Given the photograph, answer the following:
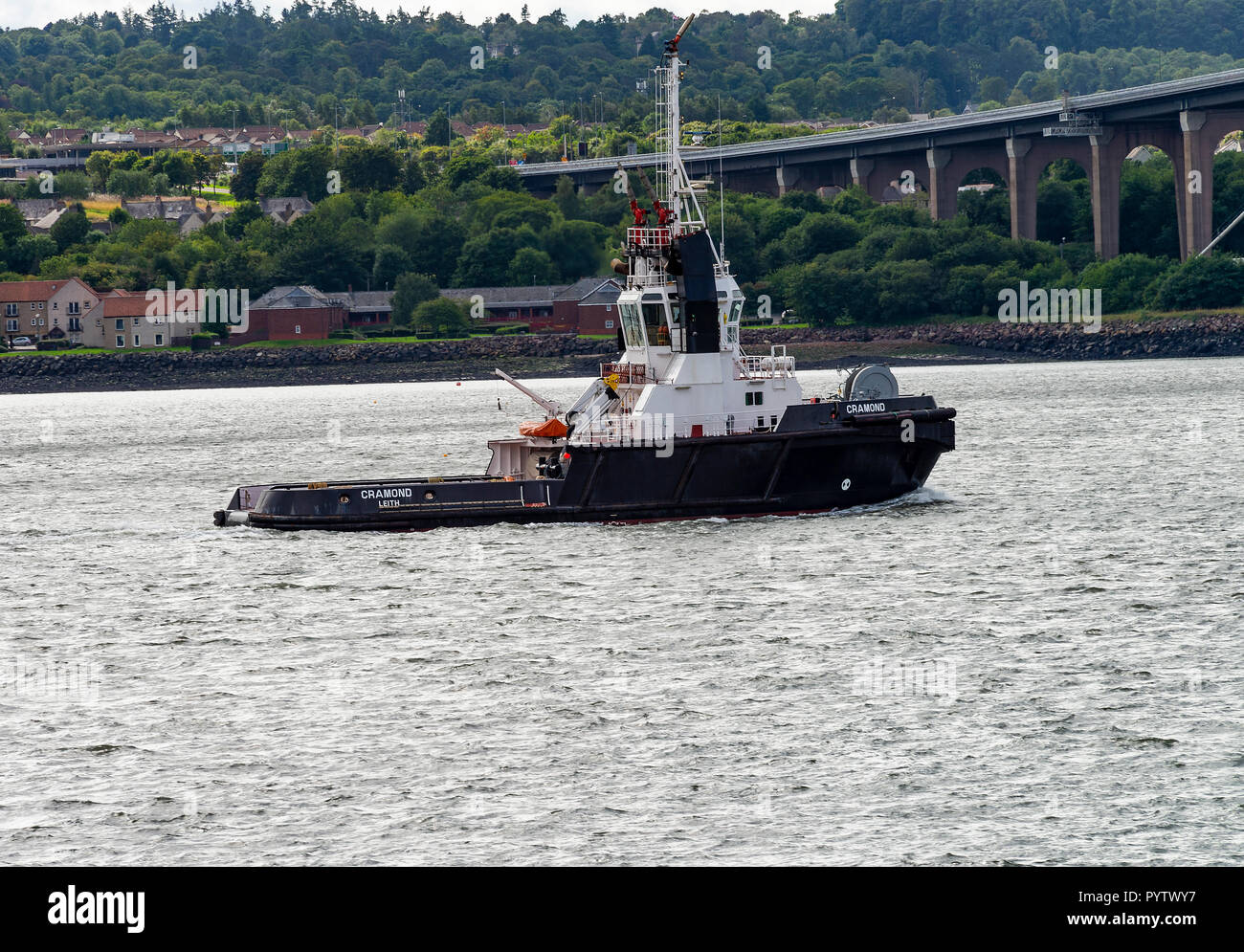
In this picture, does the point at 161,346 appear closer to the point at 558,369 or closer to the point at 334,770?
the point at 558,369

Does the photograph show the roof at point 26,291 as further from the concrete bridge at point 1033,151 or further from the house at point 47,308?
the concrete bridge at point 1033,151

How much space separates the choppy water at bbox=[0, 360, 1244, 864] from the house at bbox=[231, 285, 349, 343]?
102 metres

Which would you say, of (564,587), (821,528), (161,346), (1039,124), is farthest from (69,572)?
(1039,124)

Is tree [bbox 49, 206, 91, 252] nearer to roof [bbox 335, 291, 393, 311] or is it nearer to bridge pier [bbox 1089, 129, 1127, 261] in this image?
roof [bbox 335, 291, 393, 311]

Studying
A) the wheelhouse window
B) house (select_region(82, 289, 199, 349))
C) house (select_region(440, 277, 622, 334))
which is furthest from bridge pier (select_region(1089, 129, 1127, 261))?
the wheelhouse window

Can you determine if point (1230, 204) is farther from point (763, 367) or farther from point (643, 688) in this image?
point (643, 688)

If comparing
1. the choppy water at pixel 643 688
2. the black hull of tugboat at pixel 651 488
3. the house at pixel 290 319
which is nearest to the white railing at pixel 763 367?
the black hull of tugboat at pixel 651 488

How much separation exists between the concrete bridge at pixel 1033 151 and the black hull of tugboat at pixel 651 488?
114762 millimetres

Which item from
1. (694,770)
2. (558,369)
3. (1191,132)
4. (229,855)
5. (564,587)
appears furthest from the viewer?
(1191,132)

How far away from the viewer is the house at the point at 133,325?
511 ft

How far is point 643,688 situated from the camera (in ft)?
90.8

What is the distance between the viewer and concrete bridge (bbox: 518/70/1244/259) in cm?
15162

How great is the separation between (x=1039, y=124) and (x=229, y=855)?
16042 cm

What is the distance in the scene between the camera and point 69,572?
139 ft
